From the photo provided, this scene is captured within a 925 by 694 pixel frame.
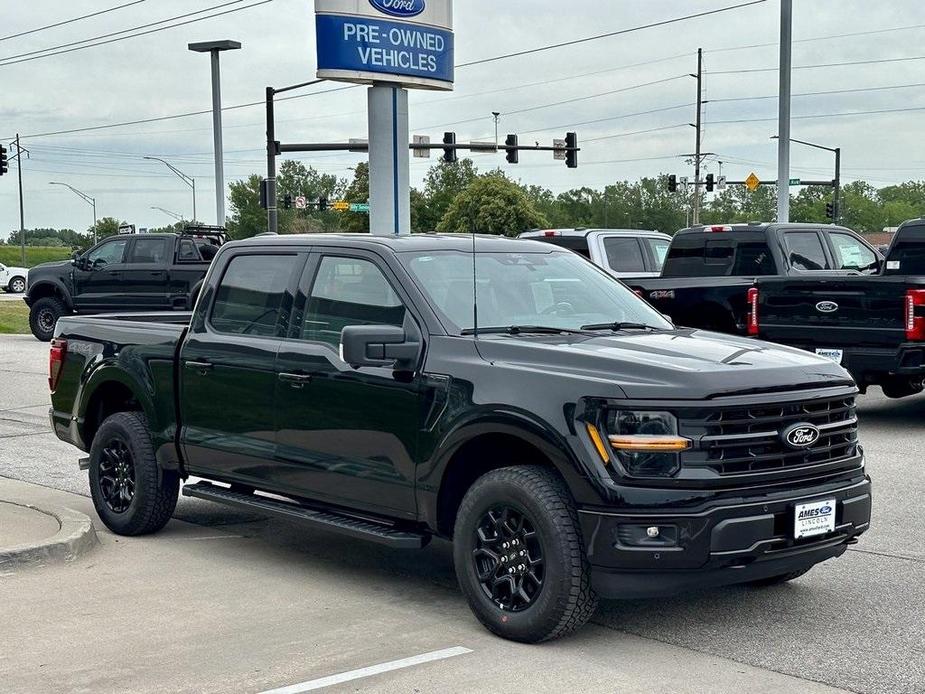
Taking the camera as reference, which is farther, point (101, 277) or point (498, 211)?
point (498, 211)

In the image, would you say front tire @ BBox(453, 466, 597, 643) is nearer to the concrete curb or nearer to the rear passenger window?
the concrete curb

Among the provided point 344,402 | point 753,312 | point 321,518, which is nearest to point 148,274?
point 753,312

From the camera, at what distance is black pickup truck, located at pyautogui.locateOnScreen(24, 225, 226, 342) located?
26.0 metres

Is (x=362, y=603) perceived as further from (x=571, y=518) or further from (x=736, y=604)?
(x=736, y=604)

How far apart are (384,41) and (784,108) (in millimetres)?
8992

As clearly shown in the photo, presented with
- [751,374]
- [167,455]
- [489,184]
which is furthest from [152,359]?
[489,184]

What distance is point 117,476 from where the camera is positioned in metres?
8.14

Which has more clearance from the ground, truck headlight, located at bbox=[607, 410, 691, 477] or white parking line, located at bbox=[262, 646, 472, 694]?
truck headlight, located at bbox=[607, 410, 691, 477]

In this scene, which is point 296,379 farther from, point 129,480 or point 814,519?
point 814,519

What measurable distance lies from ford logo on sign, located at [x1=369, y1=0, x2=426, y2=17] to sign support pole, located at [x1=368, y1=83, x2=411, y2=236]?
1.64 metres

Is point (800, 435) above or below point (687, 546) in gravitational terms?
above

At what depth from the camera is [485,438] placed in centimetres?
601

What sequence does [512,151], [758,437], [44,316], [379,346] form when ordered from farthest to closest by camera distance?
[512,151] → [44,316] → [379,346] → [758,437]

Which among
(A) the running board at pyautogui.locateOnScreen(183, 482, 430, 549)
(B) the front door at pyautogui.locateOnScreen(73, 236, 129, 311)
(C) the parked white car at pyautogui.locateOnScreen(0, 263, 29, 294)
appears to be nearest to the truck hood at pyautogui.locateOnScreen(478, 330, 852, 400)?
(A) the running board at pyautogui.locateOnScreen(183, 482, 430, 549)
